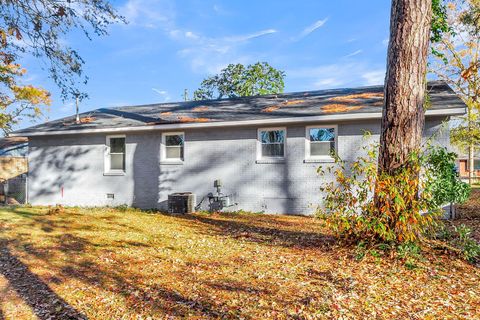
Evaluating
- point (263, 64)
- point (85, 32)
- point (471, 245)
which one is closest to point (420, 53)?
point (471, 245)

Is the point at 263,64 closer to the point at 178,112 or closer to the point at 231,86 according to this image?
the point at 231,86

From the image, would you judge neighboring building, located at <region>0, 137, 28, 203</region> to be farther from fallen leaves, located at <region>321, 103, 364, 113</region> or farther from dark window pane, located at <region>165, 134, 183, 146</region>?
fallen leaves, located at <region>321, 103, 364, 113</region>

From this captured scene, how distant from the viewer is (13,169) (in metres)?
23.8

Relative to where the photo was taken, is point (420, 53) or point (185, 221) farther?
point (185, 221)

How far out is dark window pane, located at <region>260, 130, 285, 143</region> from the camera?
11.3 metres

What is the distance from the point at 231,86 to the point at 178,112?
21.9 metres

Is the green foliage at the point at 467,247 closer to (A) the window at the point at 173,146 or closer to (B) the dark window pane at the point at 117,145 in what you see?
(A) the window at the point at 173,146

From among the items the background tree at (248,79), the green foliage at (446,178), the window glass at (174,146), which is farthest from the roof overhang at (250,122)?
the background tree at (248,79)

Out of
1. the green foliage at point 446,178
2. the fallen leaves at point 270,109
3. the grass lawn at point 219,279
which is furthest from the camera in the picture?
the fallen leaves at point 270,109

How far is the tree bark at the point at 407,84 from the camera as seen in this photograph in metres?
5.48

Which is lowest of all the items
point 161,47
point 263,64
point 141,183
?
point 141,183

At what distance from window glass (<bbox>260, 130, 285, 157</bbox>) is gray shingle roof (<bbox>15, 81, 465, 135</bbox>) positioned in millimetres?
A: 656

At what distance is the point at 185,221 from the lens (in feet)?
31.9

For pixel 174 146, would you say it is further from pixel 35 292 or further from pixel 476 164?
pixel 476 164
